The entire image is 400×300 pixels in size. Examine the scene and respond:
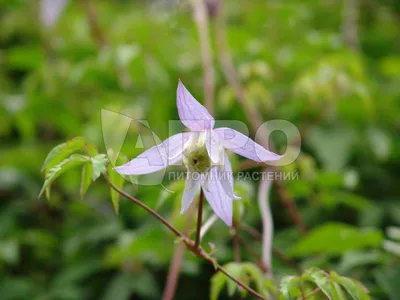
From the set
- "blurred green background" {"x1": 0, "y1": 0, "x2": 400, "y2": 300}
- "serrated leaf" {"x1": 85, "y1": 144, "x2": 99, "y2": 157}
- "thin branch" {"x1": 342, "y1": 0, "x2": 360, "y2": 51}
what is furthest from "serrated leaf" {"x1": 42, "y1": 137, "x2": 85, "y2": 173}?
"thin branch" {"x1": 342, "y1": 0, "x2": 360, "y2": 51}

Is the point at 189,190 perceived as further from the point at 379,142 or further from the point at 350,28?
the point at 350,28

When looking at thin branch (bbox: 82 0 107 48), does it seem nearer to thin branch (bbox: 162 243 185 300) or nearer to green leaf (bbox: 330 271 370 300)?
thin branch (bbox: 162 243 185 300)

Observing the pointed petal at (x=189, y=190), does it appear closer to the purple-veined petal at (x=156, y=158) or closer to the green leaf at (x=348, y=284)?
the purple-veined petal at (x=156, y=158)

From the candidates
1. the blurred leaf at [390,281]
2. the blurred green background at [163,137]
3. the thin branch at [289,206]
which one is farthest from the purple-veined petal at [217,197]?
the thin branch at [289,206]

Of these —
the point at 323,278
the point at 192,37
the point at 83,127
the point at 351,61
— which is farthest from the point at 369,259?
the point at 192,37

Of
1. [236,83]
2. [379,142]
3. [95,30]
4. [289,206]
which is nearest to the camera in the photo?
[289,206]

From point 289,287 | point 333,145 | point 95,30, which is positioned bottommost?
point 289,287

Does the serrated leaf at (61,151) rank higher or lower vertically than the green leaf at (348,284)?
higher

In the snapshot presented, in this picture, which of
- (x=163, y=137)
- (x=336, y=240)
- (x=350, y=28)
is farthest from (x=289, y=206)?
(x=350, y=28)
